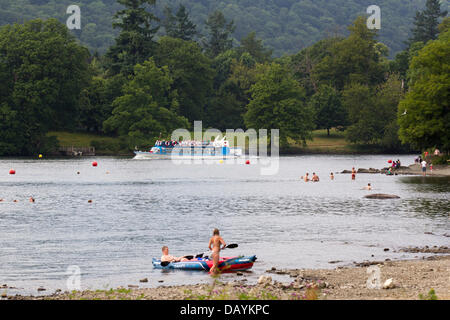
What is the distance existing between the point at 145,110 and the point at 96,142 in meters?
14.7

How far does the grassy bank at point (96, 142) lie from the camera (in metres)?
182

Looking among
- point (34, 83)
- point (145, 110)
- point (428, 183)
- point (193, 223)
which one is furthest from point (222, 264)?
point (145, 110)

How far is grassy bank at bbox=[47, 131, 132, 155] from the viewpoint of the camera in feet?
599

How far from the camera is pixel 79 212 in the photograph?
220 ft

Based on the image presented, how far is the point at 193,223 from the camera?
58.7m

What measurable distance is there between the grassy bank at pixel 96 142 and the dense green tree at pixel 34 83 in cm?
738

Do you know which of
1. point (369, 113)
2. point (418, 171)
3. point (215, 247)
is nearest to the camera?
point (215, 247)

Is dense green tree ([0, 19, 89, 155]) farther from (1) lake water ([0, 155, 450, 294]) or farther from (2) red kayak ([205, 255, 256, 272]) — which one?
(2) red kayak ([205, 255, 256, 272])

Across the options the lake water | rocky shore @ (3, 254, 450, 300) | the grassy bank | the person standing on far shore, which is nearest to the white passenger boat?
the grassy bank

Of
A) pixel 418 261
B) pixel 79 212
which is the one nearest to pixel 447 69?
pixel 79 212

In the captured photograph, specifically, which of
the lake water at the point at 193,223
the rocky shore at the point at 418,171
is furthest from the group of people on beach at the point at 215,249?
the rocky shore at the point at 418,171

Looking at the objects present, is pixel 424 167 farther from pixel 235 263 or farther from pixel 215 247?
pixel 215 247

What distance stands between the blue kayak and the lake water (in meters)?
0.64

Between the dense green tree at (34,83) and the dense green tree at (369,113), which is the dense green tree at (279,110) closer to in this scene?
the dense green tree at (369,113)
